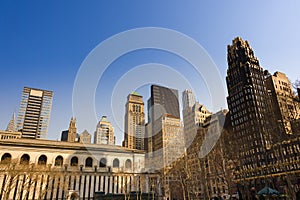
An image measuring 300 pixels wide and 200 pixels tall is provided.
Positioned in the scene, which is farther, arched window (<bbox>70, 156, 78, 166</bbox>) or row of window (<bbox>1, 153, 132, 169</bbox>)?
arched window (<bbox>70, 156, 78, 166</bbox>)

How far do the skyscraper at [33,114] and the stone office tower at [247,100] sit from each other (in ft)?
414

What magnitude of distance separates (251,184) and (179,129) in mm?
63091

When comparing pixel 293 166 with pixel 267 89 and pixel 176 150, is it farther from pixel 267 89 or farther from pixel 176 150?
pixel 176 150

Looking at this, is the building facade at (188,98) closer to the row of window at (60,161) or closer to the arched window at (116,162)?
the row of window at (60,161)

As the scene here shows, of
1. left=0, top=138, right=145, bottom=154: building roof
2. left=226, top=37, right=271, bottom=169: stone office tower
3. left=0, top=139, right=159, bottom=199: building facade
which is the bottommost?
left=0, top=139, right=159, bottom=199: building facade

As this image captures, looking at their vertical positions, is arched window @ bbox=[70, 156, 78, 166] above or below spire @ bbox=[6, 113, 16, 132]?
below

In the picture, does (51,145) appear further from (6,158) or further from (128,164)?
(128,164)

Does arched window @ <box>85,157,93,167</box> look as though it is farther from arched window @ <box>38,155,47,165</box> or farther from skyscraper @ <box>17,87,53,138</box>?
skyscraper @ <box>17,87,53,138</box>

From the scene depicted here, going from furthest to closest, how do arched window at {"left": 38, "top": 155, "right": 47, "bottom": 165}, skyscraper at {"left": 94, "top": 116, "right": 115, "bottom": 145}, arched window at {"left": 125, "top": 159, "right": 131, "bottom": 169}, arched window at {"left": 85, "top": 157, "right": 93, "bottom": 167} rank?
skyscraper at {"left": 94, "top": 116, "right": 115, "bottom": 145} < arched window at {"left": 125, "top": 159, "right": 131, "bottom": 169} < arched window at {"left": 85, "top": 157, "right": 93, "bottom": 167} < arched window at {"left": 38, "top": 155, "right": 47, "bottom": 165}

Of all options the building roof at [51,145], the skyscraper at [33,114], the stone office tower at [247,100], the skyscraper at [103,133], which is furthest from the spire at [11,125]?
the stone office tower at [247,100]

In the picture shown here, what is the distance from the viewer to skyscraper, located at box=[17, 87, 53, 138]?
14514 centimetres

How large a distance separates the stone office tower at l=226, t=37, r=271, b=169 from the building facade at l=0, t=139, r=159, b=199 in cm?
3685

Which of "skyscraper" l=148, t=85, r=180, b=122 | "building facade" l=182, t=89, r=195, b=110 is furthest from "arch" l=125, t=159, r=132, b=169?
"building facade" l=182, t=89, r=195, b=110

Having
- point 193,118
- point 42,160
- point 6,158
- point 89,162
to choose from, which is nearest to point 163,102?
point 193,118
